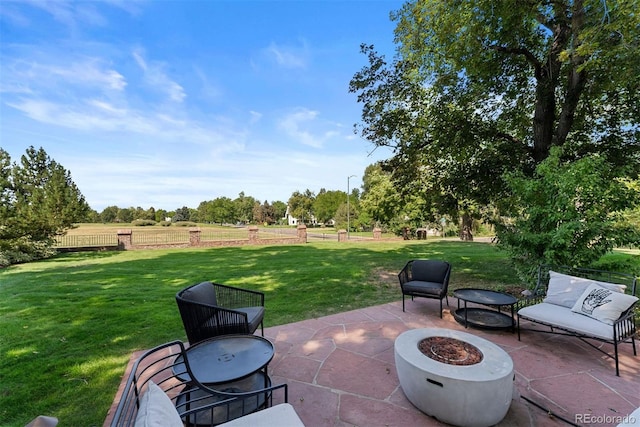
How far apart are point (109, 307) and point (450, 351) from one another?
5.73 metres

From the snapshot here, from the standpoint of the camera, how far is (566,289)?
3777 millimetres

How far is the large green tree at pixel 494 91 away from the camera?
520cm

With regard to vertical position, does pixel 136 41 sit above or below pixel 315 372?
above

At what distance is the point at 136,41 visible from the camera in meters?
7.11

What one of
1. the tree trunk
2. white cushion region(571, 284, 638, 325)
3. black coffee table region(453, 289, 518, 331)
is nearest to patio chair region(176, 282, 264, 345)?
black coffee table region(453, 289, 518, 331)

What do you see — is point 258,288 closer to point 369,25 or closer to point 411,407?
point 411,407

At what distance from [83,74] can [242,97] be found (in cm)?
620

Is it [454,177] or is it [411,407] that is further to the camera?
[454,177]

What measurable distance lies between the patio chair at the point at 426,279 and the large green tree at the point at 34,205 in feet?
47.1

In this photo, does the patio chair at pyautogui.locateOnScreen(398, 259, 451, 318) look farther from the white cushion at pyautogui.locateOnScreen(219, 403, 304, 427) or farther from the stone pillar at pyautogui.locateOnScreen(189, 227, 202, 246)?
the stone pillar at pyautogui.locateOnScreen(189, 227, 202, 246)

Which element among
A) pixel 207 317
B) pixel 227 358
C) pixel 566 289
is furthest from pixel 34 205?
pixel 566 289

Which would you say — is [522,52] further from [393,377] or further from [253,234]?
[253,234]

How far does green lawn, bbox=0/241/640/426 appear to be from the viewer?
2.66 metres

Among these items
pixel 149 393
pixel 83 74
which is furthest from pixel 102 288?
pixel 149 393
